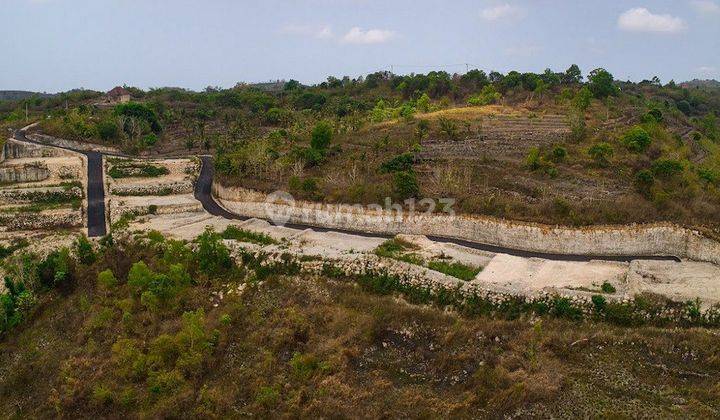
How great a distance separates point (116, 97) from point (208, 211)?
44.9 metres

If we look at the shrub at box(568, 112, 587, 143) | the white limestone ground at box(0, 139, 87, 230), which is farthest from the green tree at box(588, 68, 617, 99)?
the white limestone ground at box(0, 139, 87, 230)

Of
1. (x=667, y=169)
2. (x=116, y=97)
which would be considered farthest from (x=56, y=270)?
(x=116, y=97)

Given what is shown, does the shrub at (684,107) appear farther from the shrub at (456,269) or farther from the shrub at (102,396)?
the shrub at (102,396)

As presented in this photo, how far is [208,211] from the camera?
31.9 m

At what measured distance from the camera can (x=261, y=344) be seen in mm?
18406

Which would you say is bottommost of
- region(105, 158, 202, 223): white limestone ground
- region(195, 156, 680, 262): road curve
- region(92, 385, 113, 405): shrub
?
region(92, 385, 113, 405): shrub

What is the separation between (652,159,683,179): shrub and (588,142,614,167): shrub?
11.1 ft

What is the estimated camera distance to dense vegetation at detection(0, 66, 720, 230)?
26234mm

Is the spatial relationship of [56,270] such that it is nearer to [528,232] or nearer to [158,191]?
[158,191]

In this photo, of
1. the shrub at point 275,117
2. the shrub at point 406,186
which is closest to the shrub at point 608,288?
the shrub at point 406,186

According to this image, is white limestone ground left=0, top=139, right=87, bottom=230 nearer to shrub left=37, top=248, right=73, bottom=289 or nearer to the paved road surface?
the paved road surface

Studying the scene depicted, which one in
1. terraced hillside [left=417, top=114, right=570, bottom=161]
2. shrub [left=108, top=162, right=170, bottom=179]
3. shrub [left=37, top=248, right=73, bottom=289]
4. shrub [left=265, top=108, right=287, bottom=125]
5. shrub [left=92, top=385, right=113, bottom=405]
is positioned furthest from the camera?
shrub [left=265, top=108, right=287, bottom=125]

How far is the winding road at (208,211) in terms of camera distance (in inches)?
942

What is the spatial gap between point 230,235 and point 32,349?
957cm
